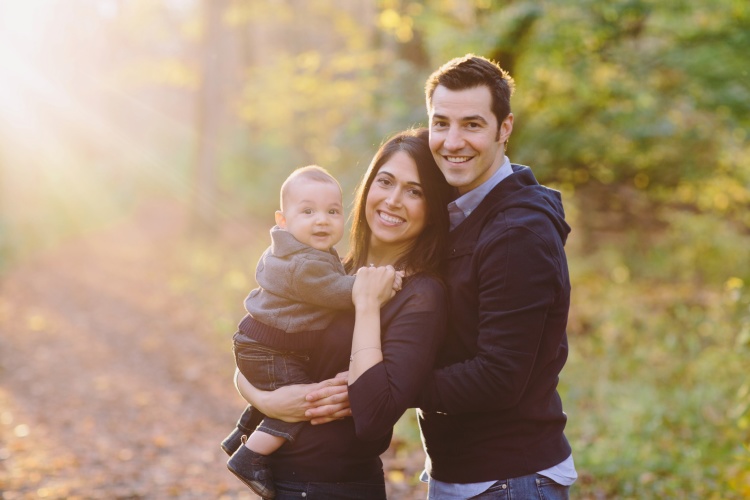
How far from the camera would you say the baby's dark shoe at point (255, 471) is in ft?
9.45

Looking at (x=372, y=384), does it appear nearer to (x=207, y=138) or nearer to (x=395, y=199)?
(x=395, y=199)

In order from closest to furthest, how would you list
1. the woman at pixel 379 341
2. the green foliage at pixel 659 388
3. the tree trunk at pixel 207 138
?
the woman at pixel 379 341
the green foliage at pixel 659 388
the tree trunk at pixel 207 138

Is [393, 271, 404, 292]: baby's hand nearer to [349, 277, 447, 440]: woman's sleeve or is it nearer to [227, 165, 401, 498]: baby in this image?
[227, 165, 401, 498]: baby

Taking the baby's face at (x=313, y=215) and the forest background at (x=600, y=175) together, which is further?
the forest background at (x=600, y=175)

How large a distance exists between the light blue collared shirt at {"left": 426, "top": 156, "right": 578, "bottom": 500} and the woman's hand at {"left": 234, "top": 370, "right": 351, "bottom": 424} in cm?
47

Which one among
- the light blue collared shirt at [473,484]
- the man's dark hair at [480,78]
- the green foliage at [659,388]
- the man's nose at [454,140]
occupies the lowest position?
the green foliage at [659,388]

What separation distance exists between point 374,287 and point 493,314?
0.49 m

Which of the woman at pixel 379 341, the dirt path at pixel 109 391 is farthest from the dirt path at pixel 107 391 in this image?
the woman at pixel 379 341

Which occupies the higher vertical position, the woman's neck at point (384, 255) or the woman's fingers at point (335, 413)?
the woman's neck at point (384, 255)

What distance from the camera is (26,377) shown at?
31.4 ft

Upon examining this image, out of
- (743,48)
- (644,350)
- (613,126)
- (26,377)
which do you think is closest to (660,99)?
(613,126)

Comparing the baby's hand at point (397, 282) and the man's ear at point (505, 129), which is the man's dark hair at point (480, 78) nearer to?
the man's ear at point (505, 129)

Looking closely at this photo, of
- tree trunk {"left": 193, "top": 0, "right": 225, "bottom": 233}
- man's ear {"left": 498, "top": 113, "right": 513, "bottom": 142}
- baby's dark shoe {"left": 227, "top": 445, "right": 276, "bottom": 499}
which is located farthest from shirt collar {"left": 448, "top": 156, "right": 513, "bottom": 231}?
tree trunk {"left": 193, "top": 0, "right": 225, "bottom": 233}

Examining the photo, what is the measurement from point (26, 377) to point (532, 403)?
862cm
